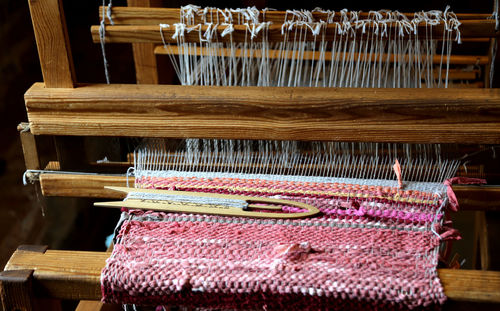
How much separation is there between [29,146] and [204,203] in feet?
1.54

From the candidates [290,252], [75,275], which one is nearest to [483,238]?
[290,252]

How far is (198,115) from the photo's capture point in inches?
44.1

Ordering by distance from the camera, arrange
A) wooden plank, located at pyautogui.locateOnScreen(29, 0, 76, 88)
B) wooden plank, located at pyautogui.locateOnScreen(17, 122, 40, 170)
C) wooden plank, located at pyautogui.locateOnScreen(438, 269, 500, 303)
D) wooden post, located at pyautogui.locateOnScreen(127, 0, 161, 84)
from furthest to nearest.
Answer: wooden post, located at pyautogui.locateOnScreen(127, 0, 161, 84), wooden plank, located at pyautogui.locateOnScreen(17, 122, 40, 170), wooden plank, located at pyautogui.locateOnScreen(29, 0, 76, 88), wooden plank, located at pyautogui.locateOnScreen(438, 269, 500, 303)

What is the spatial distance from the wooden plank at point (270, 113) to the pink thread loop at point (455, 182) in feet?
0.35

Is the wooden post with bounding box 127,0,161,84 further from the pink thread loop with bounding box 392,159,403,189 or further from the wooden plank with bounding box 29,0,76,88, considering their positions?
the pink thread loop with bounding box 392,159,403,189

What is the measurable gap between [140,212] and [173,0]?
1378mm

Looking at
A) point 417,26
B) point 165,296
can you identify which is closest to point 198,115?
point 165,296

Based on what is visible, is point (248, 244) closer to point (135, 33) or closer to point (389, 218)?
point (389, 218)

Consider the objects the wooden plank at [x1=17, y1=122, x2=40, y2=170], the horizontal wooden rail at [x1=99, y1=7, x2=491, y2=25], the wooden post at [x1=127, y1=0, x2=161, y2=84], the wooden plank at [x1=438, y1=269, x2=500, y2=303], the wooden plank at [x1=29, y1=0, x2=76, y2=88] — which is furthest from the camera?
the wooden post at [x1=127, y1=0, x2=161, y2=84]

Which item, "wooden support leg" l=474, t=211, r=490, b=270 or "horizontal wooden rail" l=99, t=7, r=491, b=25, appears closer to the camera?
"horizontal wooden rail" l=99, t=7, r=491, b=25

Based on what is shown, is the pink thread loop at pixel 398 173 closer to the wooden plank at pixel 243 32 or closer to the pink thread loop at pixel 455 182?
the pink thread loop at pixel 455 182

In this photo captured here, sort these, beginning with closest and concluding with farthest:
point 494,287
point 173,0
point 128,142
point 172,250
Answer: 1. point 494,287
2. point 172,250
3. point 128,142
4. point 173,0

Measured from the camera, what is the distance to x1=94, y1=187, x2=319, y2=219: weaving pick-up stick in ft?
3.61

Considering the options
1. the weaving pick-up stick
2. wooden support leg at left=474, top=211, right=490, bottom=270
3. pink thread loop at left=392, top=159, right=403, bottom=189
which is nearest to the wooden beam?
the weaving pick-up stick
